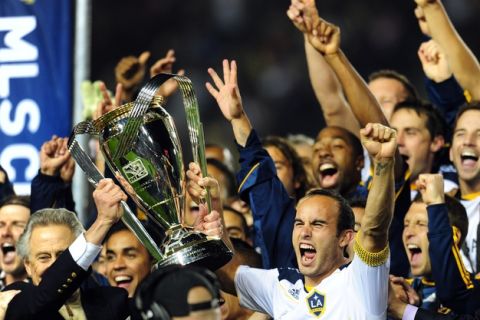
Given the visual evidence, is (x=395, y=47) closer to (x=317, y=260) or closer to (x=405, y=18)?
(x=405, y=18)

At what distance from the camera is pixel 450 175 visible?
22.7ft


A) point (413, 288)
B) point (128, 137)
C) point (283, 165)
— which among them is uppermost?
point (128, 137)

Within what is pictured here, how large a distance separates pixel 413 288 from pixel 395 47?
5.22 metres

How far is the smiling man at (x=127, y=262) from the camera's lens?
20.0 ft

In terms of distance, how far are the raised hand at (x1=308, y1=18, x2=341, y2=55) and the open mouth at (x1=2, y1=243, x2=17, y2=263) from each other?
1716 mm

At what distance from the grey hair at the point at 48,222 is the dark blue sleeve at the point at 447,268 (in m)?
1.41

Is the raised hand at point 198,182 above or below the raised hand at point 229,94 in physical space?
below

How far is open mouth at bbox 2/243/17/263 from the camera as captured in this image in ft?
21.4

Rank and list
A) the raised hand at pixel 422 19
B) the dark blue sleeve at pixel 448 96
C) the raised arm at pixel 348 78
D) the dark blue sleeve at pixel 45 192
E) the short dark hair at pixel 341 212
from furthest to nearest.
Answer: the raised hand at pixel 422 19 < the dark blue sleeve at pixel 448 96 < the dark blue sleeve at pixel 45 192 < the raised arm at pixel 348 78 < the short dark hair at pixel 341 212

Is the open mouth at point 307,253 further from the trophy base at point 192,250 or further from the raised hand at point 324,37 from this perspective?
the raised hand at point 324,37

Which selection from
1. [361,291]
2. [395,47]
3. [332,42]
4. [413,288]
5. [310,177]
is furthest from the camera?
[395,47]

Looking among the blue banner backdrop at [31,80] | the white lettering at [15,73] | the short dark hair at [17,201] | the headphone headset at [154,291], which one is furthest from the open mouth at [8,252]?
the headphone headset at [154,291]

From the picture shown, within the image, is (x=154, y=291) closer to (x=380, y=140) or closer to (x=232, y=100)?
(x=380, y=140)

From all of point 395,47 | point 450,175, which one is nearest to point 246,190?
point 450,175
